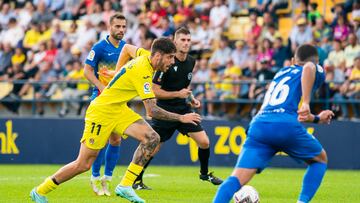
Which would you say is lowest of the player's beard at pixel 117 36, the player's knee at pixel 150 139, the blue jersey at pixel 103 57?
the player's knee at pixel 150 139

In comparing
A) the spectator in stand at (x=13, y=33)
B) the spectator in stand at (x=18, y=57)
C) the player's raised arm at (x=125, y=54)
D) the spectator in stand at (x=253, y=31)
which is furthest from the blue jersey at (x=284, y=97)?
the spectator in stand at (x=13, y=33)

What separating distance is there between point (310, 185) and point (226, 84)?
37.1 feet

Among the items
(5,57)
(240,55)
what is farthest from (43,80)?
(240,55)

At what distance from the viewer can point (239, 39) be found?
23609mm

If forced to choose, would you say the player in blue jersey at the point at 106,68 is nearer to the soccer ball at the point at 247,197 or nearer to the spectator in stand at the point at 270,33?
the soccer ball at the point at 247,197

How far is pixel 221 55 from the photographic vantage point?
22.5m

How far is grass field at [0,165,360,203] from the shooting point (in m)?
12.7

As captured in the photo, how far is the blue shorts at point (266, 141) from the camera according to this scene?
936cm

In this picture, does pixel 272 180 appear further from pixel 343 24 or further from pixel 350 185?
pixel 343 24

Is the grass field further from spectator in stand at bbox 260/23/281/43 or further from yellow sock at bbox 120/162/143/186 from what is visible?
spectator in stand at bbox 260/23/281/43

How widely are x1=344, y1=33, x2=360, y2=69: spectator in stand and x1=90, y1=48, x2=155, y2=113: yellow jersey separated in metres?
10.4

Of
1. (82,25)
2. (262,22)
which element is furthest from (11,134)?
(262,22)

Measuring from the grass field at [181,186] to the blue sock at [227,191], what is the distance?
122 inches

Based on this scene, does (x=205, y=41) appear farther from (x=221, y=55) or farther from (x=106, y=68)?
(x=106, y=68)
